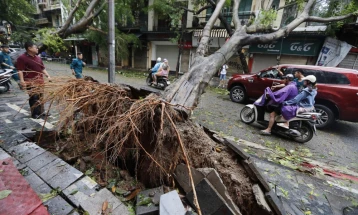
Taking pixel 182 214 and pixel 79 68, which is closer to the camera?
pixel 182 214

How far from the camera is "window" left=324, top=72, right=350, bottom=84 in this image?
5.39 meters

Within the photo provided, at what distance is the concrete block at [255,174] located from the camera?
1925 mm

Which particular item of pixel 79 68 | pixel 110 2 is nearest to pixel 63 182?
pixel 110 2

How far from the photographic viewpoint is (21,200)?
1530 mm

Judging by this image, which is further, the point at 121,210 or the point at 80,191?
the point at 80,191

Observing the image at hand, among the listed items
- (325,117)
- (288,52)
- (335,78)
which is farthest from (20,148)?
(288,52)

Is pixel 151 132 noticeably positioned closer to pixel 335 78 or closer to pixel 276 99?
pixel 276 99

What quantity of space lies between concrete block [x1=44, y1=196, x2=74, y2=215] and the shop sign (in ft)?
43.4

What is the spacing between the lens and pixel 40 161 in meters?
2.32

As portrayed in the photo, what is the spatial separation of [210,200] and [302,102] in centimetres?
428

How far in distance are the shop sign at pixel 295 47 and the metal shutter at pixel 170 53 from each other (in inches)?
319

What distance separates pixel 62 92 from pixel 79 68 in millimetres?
5223

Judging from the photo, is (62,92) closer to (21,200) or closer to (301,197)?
(21,200)

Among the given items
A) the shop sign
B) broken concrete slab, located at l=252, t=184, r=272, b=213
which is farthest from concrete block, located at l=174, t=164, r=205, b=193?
the shop sign
